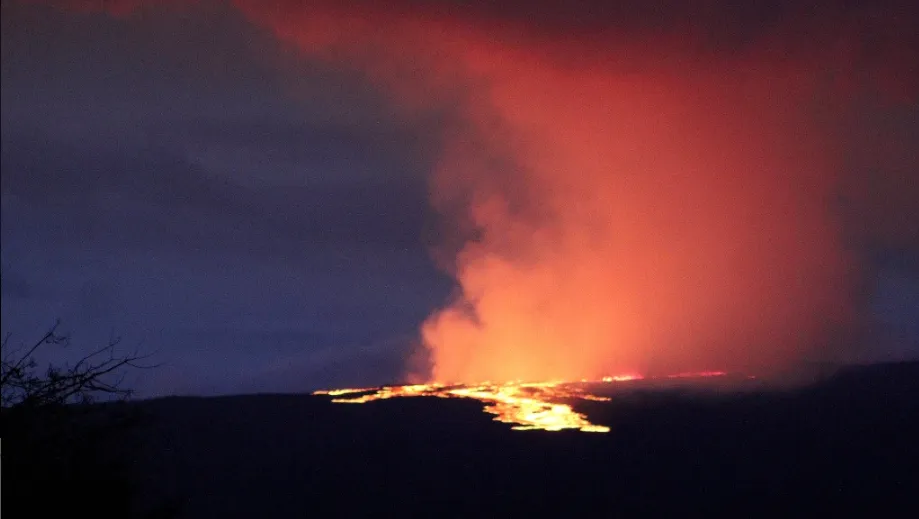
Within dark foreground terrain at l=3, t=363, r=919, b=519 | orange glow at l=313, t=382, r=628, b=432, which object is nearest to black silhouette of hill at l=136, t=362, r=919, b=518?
dark foreground terrain at l=3, t=363, r=919, b=519

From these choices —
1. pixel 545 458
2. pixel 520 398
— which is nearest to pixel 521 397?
pixel 520 398

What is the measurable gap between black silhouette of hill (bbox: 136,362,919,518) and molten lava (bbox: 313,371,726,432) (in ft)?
2.47

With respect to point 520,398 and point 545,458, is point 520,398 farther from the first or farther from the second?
Answer: point 545,458

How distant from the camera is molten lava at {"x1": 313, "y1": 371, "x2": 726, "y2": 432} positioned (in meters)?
28.6

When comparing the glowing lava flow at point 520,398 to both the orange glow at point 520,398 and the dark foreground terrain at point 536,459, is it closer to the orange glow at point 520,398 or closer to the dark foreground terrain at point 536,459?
the orange glow at point 520,398

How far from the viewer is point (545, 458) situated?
25125 mm

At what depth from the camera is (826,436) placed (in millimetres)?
27328

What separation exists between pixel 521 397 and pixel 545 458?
25.2 feet

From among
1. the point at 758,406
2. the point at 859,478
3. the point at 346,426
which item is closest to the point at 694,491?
the point at 859,478

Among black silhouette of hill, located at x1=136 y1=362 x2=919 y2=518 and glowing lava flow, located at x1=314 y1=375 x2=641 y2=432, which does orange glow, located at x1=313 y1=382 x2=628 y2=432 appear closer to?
glowing lava flow, located at x1=314 y1=375 x2=641 y2=432

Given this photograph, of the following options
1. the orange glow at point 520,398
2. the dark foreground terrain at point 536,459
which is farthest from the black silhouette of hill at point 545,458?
the orange glow at point 520,398

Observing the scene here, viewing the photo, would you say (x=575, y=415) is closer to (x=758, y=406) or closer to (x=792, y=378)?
(x=758, y=406)

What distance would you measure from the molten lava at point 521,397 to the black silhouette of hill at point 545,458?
2.47 ft

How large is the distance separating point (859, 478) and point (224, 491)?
17.3 m
